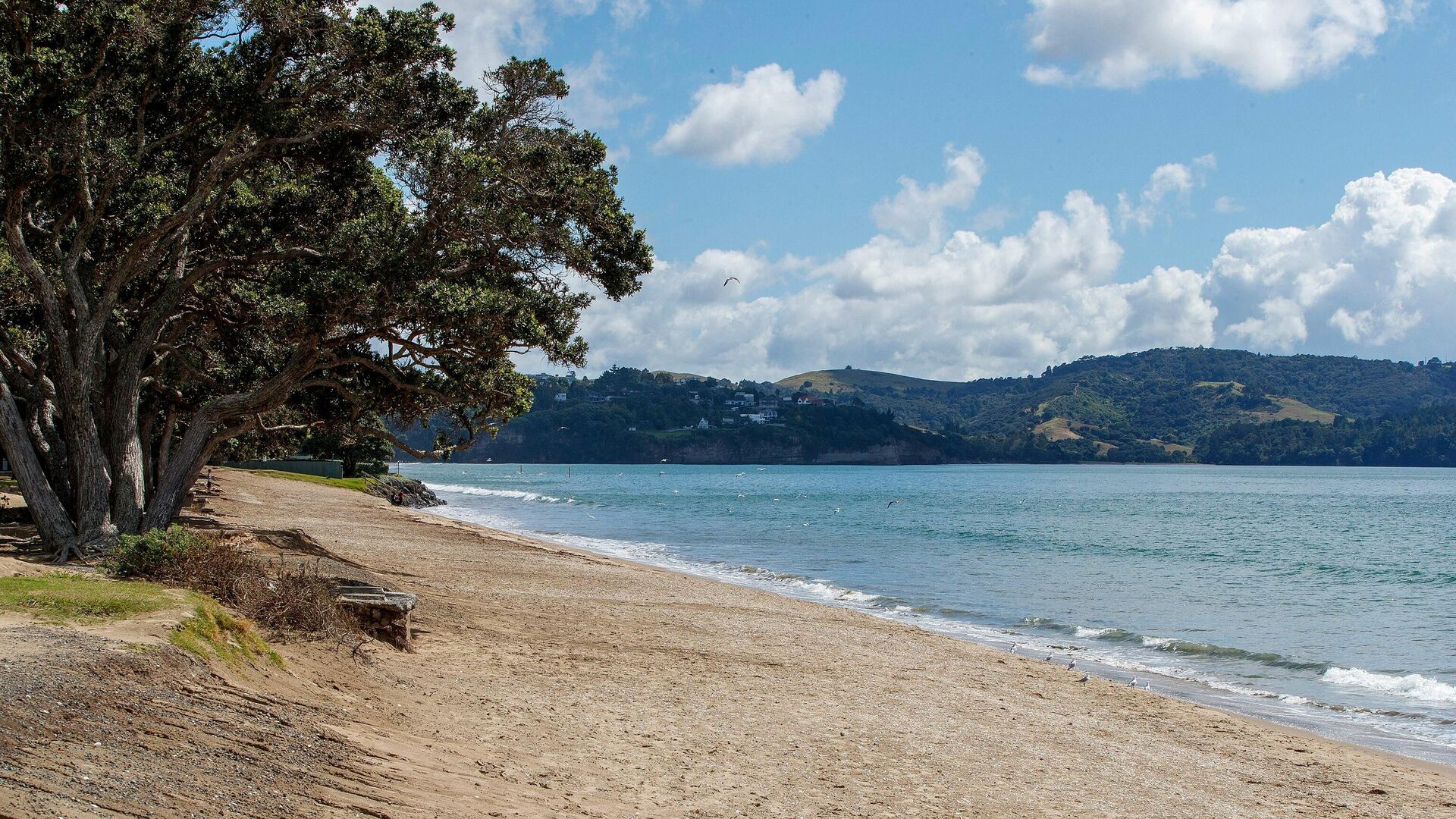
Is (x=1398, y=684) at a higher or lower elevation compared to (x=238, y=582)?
lower

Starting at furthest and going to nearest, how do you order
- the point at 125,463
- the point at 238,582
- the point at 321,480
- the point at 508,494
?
the point at 508,494
the point at 321,480
the point at 125,463
the point at 238,582

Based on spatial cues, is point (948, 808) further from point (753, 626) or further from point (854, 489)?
point (854, 489)

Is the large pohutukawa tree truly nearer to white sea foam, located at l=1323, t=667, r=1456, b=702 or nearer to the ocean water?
the ocean water

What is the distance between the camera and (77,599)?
7969mm

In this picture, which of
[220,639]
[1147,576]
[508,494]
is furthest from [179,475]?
[508,494]

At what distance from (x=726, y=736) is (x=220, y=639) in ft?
13.6

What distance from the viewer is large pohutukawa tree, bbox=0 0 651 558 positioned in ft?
43.7

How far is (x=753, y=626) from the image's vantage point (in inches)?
624

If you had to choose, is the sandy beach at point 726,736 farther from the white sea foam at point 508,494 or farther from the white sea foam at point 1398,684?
the white sea foam at point 508,494

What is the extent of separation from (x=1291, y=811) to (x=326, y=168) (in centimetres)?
1516

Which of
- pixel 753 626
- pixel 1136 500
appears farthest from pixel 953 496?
pixel 753 626

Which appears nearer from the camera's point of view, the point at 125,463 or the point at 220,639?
the point at 220,639

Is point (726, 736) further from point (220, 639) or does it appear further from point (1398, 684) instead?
point (1398, 684)

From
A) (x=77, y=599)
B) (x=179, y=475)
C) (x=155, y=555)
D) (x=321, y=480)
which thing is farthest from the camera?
(x=321, y=480)
